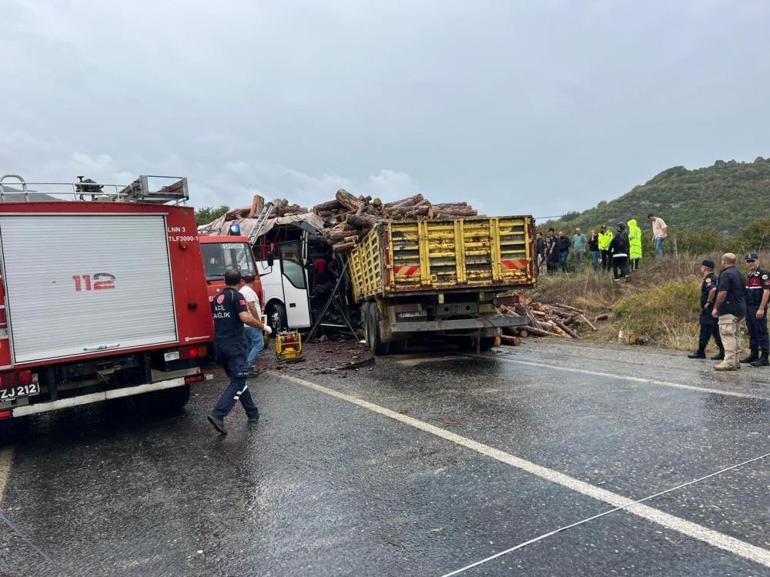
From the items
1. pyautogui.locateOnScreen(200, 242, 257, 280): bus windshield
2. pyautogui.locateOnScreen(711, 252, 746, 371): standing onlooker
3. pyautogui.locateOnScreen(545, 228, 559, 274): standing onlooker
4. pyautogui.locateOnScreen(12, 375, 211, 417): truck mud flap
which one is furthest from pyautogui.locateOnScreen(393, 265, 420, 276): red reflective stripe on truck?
pyautogui.locateOnScreen(545, 228, 559, 274): standing onlooker

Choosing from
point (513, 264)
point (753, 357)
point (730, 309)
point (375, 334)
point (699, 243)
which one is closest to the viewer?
point (730, 309)

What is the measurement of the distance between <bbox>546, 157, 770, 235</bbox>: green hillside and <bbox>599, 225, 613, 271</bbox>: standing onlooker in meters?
15.7

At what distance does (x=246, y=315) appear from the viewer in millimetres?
6008

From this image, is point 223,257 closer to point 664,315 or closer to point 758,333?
point 758,333

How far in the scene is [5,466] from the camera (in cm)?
538

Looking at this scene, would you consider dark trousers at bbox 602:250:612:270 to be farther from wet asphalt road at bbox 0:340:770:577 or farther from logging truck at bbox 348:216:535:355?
wet asphalt road at bbox 0:340:770:577

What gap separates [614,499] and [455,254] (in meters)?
6.00

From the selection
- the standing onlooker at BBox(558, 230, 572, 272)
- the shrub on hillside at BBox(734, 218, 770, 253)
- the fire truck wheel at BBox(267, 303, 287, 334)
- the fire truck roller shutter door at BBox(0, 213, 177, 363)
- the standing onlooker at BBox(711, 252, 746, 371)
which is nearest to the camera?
the fire truck roller shutter door at BBox(0, 213, 177, 363)

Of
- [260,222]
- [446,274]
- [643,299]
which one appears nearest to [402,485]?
[446,274]

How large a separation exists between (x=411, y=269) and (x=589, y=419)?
4.30m

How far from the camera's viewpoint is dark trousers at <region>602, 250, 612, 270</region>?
58.8 feet

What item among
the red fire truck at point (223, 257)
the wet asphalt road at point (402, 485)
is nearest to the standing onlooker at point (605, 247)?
the wet asphalt road at point (402, 485)

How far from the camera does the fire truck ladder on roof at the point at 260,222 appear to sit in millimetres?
14969

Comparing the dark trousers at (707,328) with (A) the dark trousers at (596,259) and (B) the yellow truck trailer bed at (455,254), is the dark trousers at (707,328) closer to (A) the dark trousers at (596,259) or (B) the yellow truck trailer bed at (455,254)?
(B) the yellow truck trailer bed at (455,254)
